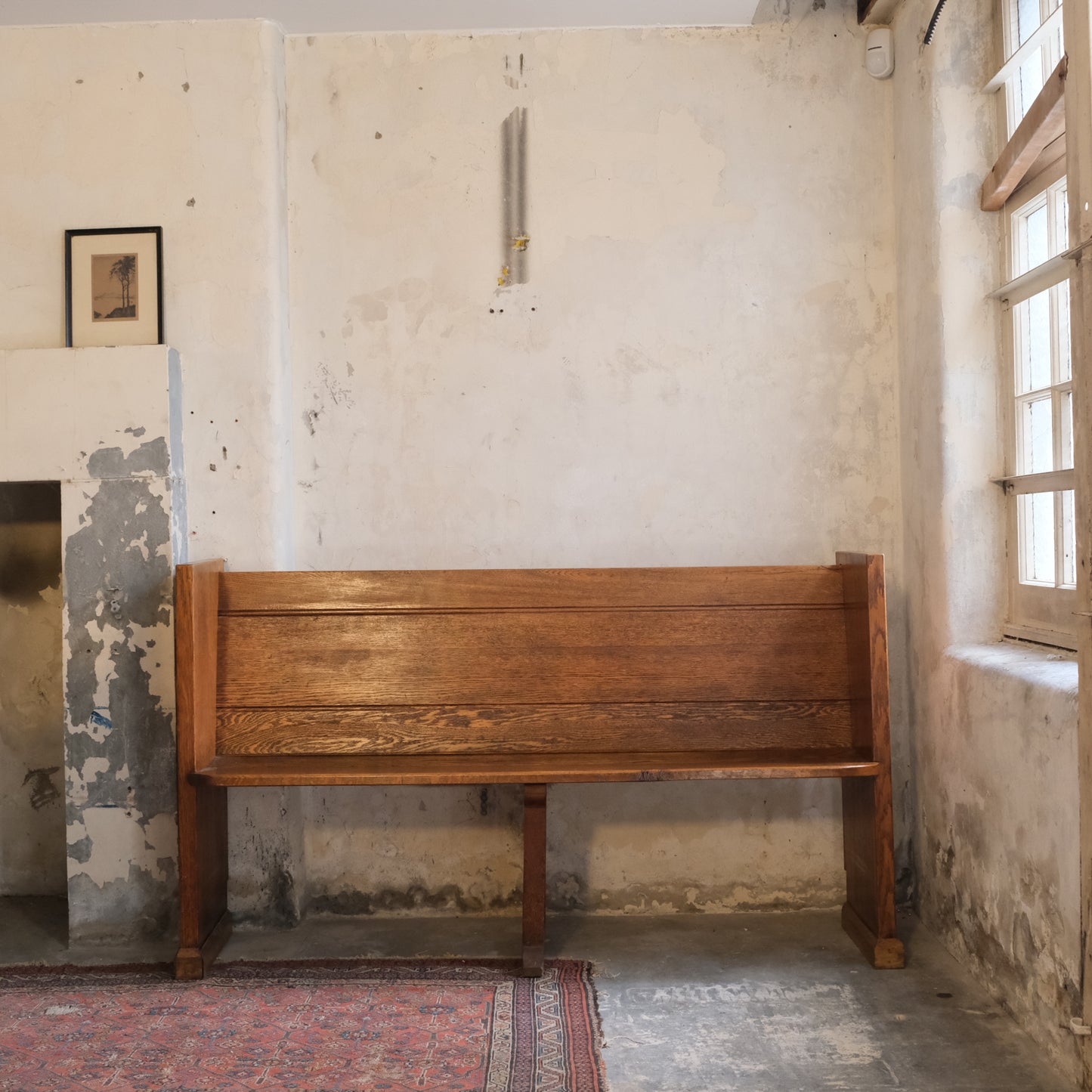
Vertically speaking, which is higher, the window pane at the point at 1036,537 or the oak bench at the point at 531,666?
the window pane at the point at 1036,537

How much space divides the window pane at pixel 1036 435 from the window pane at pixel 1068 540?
0.51ft

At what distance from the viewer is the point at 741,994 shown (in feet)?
9.16

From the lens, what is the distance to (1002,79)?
306cm

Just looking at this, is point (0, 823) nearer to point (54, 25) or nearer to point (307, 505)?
point (307, 505)

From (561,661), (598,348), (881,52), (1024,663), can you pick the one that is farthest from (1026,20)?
(561,661)

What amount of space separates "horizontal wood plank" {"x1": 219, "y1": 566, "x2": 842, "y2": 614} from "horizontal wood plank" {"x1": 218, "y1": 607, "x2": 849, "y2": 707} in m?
0.04

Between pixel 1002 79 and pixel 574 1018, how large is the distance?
3.03 meters

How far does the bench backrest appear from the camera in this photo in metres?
3.18

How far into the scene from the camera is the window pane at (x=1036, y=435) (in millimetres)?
2914

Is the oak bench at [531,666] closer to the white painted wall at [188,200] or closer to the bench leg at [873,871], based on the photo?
the bench leg at [873,871]

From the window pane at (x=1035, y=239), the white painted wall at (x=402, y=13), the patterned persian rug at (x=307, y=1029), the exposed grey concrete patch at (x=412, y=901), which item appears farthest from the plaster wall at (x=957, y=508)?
the exposed grey concrete patch at (x=412, y=901)

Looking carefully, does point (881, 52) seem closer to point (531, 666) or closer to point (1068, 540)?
point (1068, 540)

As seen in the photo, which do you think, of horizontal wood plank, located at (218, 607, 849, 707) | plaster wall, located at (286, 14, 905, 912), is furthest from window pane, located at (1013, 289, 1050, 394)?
horizontal wood plank, located at (218, 607, 849, 707)

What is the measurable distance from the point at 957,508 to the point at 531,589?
4.50 ft
